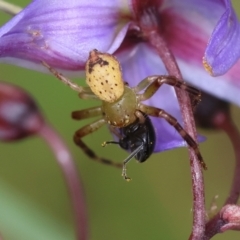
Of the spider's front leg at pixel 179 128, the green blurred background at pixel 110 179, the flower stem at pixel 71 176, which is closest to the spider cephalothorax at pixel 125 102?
the spider's front leg at pixel 179 128

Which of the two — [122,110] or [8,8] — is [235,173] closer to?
[122,110]

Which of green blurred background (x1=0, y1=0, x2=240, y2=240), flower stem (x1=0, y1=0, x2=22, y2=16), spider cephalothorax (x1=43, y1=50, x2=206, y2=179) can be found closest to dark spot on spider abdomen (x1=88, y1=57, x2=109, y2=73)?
spider cephalothorax (x1=43, y1=50, x2=206, y2=179)

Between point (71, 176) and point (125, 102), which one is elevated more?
point (125, 102)

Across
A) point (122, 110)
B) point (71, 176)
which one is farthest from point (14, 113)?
point (122, 110)

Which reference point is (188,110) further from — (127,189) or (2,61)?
(127,189)

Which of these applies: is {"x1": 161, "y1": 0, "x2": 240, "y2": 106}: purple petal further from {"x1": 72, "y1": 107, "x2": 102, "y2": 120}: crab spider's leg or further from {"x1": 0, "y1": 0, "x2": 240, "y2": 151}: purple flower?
{"x1": 72, "y1": 107, "x2": 102, "y2": 120}: crab spider's leg

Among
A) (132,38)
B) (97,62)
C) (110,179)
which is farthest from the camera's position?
(110,179)
